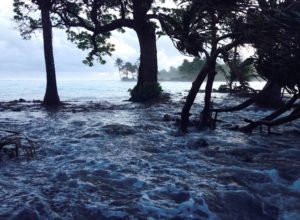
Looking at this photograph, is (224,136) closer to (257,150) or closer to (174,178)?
(257,150)

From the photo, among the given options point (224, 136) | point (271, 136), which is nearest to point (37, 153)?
point (224, 136)

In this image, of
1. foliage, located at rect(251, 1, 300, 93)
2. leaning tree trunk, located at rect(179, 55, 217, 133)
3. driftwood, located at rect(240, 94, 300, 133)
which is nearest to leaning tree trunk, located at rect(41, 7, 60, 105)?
leaning tree trunk, located at rect(179, 55, 217, 133)

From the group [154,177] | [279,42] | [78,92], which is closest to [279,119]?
[279,42]

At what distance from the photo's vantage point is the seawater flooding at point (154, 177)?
4.52m

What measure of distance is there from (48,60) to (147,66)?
6400mm

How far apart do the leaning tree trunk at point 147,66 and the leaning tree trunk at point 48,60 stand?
5.30 metres

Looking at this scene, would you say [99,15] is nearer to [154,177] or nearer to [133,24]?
[133,24]

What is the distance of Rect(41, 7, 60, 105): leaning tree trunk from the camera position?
19484mm

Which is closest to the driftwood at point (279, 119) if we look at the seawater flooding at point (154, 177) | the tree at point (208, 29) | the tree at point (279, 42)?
the tree at point (279, 42)

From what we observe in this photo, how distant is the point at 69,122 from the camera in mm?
11992

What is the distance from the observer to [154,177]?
5.84m

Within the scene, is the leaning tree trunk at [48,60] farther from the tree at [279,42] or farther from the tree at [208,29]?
the tree at [279,42]

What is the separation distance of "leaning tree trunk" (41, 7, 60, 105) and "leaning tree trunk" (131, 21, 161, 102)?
17.4 ft

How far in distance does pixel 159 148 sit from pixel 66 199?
A: 11.6 ft
